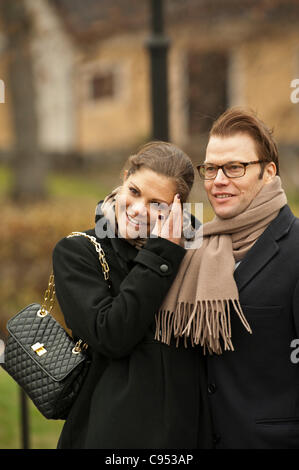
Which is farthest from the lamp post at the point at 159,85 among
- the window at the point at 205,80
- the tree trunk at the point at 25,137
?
the tree trunk at the point at 25,137

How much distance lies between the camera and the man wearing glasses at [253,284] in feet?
7.35

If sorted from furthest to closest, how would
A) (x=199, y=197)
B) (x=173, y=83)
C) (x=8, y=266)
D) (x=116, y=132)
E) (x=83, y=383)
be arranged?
(x=116, y=132)
(x=173, y=83)
(x=8, y=266)
(x=199, y=197)
(x=83, y=383)

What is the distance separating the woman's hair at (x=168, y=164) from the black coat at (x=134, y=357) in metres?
0.24

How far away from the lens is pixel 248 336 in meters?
2.29

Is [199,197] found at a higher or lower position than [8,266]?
higher

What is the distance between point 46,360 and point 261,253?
87 cm

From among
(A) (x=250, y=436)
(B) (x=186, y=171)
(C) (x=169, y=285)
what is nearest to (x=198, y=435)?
(A) (x=250, y=436)

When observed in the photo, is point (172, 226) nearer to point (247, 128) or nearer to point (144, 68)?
point (247, 128)

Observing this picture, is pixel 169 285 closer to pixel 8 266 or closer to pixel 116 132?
pixel 8 266

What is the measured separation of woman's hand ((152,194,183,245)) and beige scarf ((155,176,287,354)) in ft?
0.38

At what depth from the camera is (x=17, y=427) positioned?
4.66 m

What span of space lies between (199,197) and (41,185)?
27.3 feet

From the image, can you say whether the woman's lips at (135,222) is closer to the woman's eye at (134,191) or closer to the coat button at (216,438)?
the woman's eye at (134,191)

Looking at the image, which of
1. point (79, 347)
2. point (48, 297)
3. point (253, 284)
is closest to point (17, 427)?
point (48, 297)
